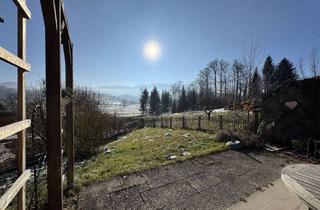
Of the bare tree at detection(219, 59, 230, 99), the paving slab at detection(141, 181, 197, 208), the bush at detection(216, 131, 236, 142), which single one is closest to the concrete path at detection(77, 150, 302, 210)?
the paving slab at detection(141, 181, 197, 208)

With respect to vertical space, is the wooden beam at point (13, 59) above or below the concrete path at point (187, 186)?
above

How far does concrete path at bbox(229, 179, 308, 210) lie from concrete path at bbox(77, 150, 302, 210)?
4.6 inches

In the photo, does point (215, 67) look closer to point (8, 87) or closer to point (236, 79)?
point (236, 79)

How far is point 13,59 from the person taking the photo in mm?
1391

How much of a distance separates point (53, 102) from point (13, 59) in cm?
66

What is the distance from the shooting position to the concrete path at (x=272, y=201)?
2912mm

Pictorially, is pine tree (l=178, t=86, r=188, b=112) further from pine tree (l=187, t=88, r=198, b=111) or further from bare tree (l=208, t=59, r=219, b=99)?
bare tree (l=208, t=59, r=219, b=99)

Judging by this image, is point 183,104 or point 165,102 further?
point 165,102

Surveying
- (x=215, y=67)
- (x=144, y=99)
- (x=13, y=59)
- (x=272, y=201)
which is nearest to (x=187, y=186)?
(x=272, y=201)

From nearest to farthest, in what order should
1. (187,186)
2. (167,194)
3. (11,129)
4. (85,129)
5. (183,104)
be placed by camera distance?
1. (11,129)
2. (167,194)
3. (187,186)
4. (85,129)
5. (183,104)

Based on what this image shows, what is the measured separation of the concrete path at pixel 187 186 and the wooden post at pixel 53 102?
113 cm

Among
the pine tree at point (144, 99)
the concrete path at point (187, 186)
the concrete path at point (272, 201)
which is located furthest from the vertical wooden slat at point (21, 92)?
the pine tree at point (144, 99)

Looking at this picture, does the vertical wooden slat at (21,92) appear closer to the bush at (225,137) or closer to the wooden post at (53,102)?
the wooden post at (53,102)

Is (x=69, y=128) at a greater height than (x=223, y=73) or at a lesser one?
lesser
